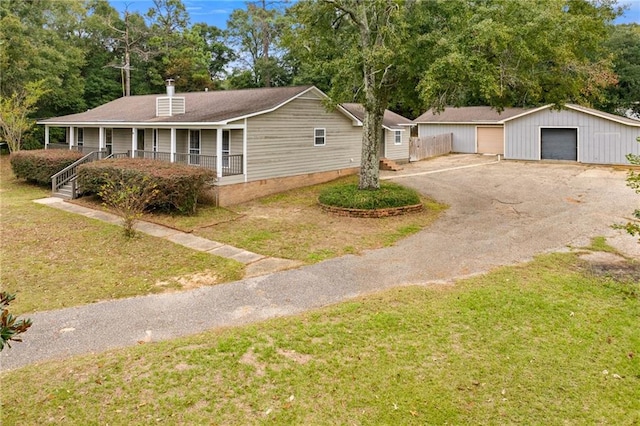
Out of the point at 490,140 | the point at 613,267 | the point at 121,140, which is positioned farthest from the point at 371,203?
the point at 490,140

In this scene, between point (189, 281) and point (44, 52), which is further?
point (44, 52)

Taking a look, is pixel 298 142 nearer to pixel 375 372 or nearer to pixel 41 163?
pixel 41 163

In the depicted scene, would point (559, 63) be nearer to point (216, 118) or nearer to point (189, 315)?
point (216, 118)

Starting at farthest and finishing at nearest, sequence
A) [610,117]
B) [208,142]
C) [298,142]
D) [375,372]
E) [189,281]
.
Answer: [610,117], [298,142], [208,142], [189,281], [375,372]

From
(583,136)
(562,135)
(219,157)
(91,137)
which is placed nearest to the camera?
(219,157)

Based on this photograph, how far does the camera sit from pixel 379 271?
31.3 feet

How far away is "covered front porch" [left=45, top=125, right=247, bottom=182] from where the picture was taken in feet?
58.7

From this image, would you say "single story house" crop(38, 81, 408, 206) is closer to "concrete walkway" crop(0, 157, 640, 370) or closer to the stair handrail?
the stair handrail

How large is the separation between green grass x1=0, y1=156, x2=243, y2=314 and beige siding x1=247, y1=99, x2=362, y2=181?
6.87m

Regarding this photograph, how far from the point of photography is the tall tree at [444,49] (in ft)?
43.4

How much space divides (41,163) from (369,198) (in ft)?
48.8

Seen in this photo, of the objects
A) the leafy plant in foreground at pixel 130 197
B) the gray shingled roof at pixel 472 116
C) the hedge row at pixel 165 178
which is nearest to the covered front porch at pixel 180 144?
the hedge row at pixel 165 178

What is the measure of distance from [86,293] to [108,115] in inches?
740

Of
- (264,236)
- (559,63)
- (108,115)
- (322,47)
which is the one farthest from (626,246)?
(108,115)
